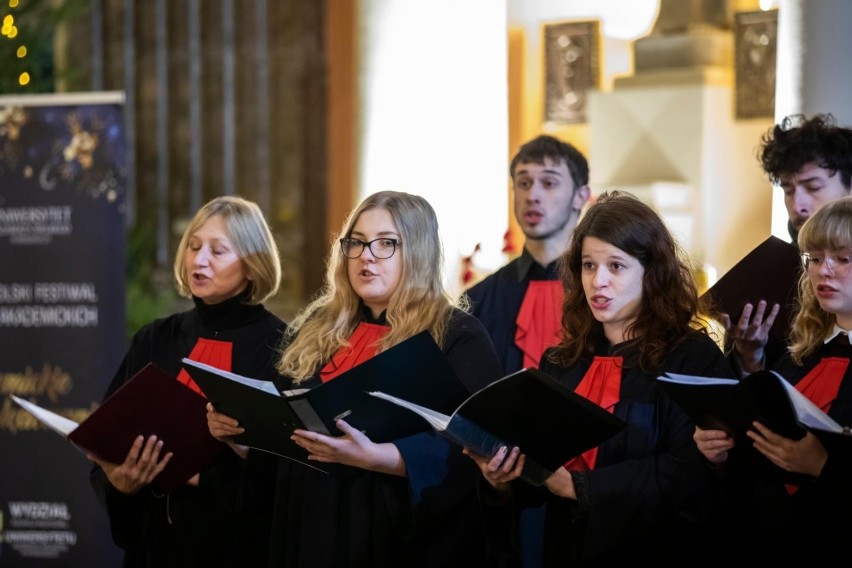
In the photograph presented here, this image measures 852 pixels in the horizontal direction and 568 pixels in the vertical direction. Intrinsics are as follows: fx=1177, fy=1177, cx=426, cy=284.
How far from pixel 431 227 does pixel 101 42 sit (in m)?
7.08

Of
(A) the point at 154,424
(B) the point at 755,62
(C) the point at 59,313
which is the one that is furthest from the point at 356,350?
(B) the point at 755,62

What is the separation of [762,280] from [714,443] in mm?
801

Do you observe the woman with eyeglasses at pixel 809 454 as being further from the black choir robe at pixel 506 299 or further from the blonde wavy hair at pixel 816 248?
the black choir robe at pixel 506 299

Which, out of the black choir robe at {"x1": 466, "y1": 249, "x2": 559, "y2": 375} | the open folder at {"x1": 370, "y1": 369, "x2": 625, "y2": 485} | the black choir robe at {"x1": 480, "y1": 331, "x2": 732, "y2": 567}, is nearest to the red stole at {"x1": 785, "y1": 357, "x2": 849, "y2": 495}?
the black choir robe at {"x1": 480, "y1": 331, "x2": 732, "y2": 567}

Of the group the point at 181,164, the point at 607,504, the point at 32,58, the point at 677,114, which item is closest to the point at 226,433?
the point at 607,504

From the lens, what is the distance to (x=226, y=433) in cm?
301

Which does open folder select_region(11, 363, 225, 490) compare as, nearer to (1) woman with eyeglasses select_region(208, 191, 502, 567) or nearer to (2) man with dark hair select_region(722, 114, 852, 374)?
(1) woman with eyeglasses select_region(208, 191, 502, 567)

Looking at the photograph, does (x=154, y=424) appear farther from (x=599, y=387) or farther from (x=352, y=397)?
(x=599, y=387)

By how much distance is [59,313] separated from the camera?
4.84 metres

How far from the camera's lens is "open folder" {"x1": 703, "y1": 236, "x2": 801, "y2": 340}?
3223mm

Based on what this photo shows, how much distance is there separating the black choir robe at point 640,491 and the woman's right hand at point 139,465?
0.92 meters

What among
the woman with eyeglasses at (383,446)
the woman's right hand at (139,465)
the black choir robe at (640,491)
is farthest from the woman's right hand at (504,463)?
the woman's right hand at (139,465)

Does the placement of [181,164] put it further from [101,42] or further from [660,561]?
[660,561]

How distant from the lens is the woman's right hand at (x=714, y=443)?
8.43 feet
